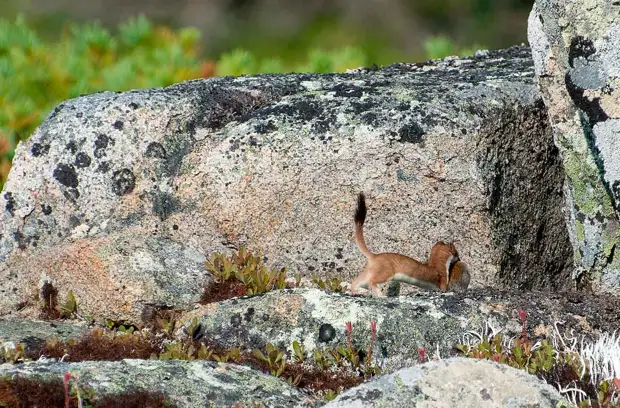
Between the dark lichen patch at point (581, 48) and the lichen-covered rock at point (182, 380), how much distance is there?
8.41ft

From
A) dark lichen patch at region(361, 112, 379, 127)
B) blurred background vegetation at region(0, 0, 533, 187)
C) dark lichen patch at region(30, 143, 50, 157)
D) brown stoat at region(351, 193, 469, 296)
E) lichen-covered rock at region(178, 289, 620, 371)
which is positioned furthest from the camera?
blurred background vegetation at region(0, 0, 533, 187)

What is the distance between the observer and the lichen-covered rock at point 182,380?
5.31 m

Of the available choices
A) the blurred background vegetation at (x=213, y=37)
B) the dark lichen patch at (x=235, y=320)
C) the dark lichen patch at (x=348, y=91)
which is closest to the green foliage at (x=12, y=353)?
the dark lichen patch at (x=235, y=320)

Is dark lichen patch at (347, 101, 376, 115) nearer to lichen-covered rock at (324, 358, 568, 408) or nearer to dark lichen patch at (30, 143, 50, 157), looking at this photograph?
dark lichen patch at (30, 143, 50, 157)

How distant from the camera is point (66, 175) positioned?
759 centimetres

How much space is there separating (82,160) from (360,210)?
6.00 feet

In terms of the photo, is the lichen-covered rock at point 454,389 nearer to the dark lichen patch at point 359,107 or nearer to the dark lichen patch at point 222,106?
the dark lichen patch at point 359,107

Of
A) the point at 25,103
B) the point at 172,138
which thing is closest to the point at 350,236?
the point at 172,138

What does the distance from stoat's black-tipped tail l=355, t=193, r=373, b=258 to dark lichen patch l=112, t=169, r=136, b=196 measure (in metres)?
1.45

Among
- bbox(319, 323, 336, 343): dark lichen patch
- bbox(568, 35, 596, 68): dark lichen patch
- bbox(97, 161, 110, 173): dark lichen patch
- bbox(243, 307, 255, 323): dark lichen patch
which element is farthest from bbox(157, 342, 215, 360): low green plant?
bbox(568, 35, 596, 68): dark lichen patch

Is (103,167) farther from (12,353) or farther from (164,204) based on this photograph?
(12,353)

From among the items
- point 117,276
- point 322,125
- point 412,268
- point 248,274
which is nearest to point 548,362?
point 412,268

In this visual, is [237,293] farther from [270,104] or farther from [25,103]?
[25,103]

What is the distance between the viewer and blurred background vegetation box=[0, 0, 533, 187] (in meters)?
12.1
